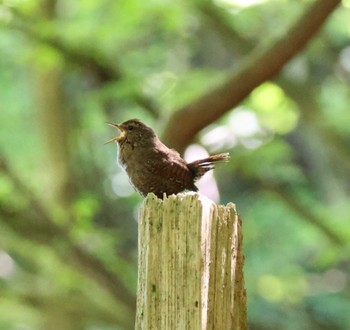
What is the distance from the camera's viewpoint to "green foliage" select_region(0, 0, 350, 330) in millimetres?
5949

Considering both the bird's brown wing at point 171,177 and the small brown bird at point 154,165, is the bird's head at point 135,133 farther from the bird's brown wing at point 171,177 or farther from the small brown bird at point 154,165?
the bird's brown wing at point 171,177

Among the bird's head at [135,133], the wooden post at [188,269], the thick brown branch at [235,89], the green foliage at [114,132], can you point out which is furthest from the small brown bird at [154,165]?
the green foliage at [114,132]

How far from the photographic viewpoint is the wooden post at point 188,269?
1652 mm

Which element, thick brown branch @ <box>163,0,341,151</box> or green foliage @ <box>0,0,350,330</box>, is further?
green foliage @ <box>0,0,350,330</box>

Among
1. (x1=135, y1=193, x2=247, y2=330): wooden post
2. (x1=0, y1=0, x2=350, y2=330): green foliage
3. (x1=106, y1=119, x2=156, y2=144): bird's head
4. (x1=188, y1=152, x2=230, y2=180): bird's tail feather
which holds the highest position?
(x1=0, y1=0, x2=350, y2=330): green foliage

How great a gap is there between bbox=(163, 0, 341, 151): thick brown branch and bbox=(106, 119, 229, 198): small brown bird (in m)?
1.58

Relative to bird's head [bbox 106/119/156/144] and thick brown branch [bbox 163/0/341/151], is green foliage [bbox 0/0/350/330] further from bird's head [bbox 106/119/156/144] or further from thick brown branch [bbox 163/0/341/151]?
bird's head [bbox 106/119/156/144]

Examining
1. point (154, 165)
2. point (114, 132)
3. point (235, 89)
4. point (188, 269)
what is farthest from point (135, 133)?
point (114, 132)

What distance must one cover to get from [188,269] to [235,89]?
9.10 feet

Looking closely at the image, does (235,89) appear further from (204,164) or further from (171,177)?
(171,177)

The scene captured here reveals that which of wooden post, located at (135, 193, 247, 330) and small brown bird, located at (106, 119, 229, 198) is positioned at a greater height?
small brown bird, located at (106, 119, 229, 198)

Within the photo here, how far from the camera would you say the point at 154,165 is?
256cm

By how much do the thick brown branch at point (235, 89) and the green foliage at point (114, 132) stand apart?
9.1 inches

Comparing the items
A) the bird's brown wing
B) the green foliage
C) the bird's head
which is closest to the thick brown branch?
the green foliage
